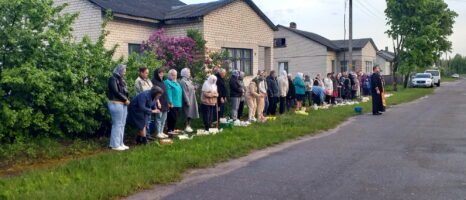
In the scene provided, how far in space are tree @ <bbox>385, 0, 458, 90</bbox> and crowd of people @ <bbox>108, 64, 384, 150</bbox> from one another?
1828 cm

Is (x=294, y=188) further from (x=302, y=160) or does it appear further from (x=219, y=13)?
(x=219, y=13)

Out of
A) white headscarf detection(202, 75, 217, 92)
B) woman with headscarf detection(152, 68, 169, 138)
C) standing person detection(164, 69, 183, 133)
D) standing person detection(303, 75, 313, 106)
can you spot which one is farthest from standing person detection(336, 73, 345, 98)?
woman with headscarf detection(152, 68, 169, 138)

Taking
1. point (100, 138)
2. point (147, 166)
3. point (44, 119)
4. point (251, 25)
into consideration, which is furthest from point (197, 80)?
point (251, 25)

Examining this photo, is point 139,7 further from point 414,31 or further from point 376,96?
point 414,31

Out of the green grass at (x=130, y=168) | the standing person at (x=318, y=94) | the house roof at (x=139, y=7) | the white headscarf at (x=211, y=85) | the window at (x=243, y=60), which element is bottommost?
→ the green grass at (x=130, y=168)

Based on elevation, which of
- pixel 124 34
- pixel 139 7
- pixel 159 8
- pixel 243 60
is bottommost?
pixel 243 60

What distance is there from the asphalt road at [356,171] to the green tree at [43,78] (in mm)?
3937

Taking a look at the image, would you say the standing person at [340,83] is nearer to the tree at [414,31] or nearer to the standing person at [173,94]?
the standing person at [173,94]

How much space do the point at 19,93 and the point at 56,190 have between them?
144 inches

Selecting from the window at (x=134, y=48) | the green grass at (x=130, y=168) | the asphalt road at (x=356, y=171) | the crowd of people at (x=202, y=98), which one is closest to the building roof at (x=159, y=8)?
the window at (x=134, y=48)

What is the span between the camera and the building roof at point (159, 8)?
56.1ft

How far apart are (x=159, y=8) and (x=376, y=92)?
10.0 metres

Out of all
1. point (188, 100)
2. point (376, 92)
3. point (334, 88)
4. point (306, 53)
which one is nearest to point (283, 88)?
point (376, 92)

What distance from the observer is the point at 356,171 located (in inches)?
287
